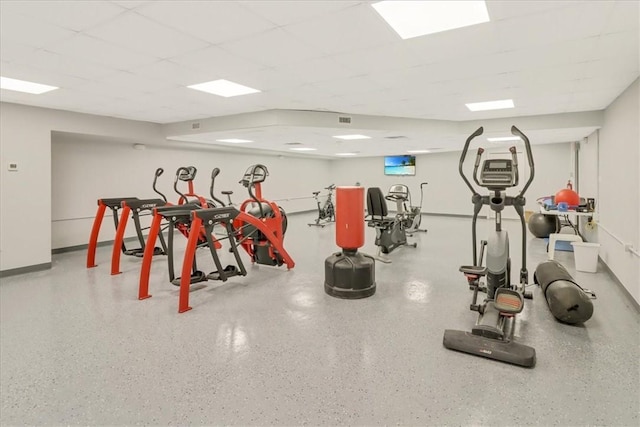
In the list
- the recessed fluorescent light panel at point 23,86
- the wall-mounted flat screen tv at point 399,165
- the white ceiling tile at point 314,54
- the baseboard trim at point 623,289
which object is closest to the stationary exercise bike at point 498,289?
the white ceiling tile at point 314,54

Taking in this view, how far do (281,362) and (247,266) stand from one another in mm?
3072

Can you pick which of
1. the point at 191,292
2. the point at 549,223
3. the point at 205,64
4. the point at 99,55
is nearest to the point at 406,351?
the point at 191,292

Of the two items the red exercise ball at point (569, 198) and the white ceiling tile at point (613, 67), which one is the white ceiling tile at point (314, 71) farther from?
the red exercise ball at point (569, 198)

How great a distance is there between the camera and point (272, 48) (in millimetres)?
3020

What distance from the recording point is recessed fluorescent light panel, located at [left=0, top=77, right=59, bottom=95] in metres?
3.97

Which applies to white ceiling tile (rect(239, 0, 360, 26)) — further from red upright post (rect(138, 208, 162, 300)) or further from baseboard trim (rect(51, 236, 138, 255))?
baseboard trim (rect(51, 236, 138, 255))

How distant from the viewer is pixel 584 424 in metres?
1.91

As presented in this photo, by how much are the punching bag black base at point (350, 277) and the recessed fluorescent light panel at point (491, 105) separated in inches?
119

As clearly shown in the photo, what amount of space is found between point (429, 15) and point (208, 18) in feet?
5.07

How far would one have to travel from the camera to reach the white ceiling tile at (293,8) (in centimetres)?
222

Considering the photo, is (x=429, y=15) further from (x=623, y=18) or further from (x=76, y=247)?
(x=76, y=247)

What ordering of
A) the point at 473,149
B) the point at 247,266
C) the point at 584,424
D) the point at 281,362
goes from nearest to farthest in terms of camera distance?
the point at 584,424 < the point at 281,362 < the point at 247,266 < the point at 473,149

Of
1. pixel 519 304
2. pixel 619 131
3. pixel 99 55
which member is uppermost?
pixel 99 55

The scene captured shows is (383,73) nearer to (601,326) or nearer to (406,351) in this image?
(406,351)
